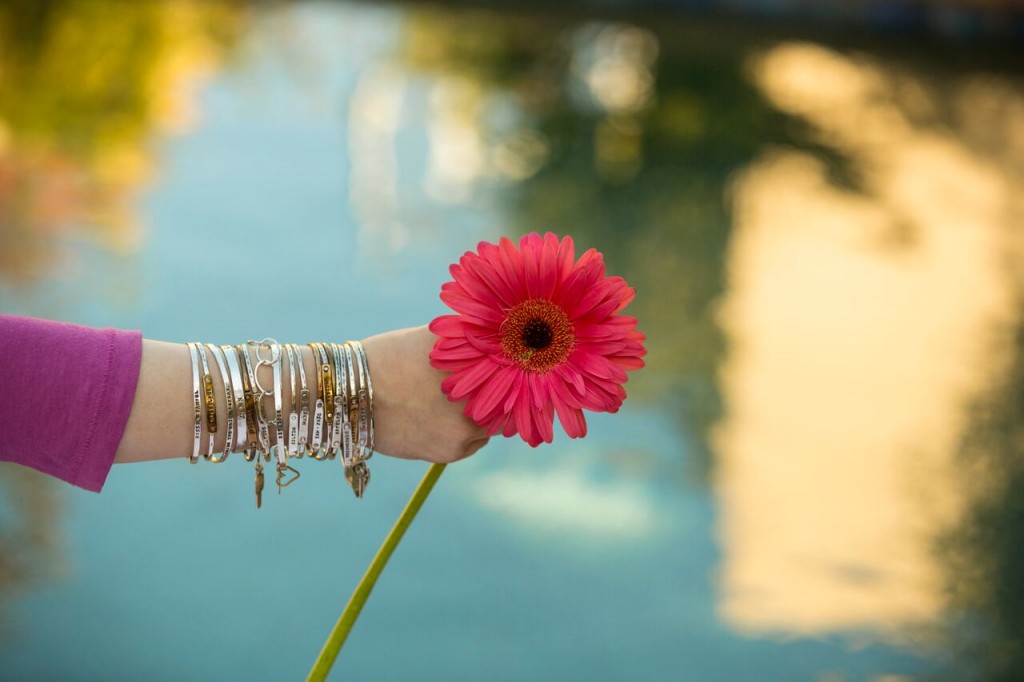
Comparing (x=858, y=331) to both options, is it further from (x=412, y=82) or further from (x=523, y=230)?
(x=412, y=82)

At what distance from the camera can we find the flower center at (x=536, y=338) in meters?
0.69

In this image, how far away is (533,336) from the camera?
2.27 ft

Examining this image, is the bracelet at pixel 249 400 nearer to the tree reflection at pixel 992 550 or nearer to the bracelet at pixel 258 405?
the bracelet at pixel 258 405

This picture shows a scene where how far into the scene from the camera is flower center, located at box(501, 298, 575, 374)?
69 cm

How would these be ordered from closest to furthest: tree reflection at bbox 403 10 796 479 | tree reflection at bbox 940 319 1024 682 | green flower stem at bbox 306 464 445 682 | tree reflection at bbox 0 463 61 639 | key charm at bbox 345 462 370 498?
green flower stem at bbox 306 464 445 682 → key charm at bbox 345 462 370 498 → tree reflection at bbox 0 463 61 639 → tree reflection at bbox 940 319 1024 682 → tree reflection at bbox 403 10 796 479

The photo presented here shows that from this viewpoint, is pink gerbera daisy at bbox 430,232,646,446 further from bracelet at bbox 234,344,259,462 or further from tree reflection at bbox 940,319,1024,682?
tree reflection at bbox 940,319,1024,682

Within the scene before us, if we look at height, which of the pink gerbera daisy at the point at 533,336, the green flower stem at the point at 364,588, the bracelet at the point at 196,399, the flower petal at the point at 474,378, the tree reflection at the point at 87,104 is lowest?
the green flower stem at the point at 364,588

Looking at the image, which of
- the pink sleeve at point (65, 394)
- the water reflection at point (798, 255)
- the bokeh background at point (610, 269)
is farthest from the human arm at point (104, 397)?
the water reflection at point (798, 255)

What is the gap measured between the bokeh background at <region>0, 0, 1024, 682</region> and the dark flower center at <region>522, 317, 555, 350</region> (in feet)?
4.01

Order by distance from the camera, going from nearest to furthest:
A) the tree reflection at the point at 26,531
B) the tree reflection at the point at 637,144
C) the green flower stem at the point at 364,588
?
1. the green flower stem at the point at 364,588
2. the tree reflection at the point at 26,531
3. the tree reflection at the point at 637,144

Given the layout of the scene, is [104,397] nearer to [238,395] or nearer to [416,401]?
[238,395]

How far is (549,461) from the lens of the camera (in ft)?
7.85

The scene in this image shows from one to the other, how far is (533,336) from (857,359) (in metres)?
2.42

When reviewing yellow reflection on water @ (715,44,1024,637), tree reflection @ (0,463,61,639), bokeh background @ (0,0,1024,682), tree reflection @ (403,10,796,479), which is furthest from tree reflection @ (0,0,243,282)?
yellow reflection on water @ (715,44,1024,637)
